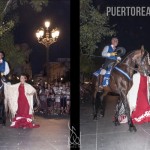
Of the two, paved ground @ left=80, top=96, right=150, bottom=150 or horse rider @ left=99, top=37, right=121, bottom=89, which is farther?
horse rider @ left=99, top=37, right=121, bottom=89

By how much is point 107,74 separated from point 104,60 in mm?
350

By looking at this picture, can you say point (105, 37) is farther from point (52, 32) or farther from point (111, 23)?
point (52, 32)

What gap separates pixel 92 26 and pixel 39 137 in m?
2.59

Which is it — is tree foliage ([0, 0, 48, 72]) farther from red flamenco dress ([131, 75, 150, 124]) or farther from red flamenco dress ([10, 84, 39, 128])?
red flamenco dress ([131, 75, 150, 124])

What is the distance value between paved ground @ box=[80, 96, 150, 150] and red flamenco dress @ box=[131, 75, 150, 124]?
0.18m

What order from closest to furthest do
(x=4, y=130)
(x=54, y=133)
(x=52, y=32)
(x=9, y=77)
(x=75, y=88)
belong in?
(x=75, y=88)
(x=54, y=133)
(x=4, y=130)
(x=9, y=77)
(x=52, y=32)

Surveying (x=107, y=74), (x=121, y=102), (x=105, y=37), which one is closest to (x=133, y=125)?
(x=121, y=102)

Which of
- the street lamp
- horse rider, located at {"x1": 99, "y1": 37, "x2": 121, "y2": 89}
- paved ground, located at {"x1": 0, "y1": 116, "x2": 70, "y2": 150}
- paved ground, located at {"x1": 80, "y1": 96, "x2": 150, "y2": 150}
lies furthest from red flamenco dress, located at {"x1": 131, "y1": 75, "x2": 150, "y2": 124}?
the street lamp

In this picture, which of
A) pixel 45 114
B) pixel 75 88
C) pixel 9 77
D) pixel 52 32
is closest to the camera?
pixel 75 88

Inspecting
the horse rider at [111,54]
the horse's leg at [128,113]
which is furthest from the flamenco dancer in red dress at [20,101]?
the horse's leg at [128,113]

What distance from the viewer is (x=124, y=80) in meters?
8.01

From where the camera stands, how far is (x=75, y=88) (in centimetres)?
446

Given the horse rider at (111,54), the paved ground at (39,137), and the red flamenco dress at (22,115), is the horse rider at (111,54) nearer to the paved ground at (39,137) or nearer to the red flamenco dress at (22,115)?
the paved ground at (39,137)

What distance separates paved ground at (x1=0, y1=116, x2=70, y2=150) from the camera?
6051 millimetres
